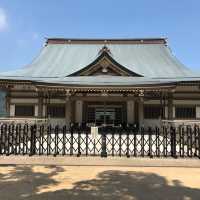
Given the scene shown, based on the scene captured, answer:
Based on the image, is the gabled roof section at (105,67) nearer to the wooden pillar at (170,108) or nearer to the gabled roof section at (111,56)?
the gabled roof section at (111,56)

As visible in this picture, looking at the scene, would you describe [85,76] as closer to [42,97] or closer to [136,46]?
[42,97]

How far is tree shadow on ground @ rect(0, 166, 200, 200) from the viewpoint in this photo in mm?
5879

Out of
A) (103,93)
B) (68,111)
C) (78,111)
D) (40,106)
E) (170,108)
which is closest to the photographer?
(103,93)

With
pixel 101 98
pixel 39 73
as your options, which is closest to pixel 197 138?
pixel 101 98

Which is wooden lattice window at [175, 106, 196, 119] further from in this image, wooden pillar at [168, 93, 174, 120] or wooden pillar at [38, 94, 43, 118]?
wooden pillar at [38, 94, 43, 118]

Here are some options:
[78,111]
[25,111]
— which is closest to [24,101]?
[25,111]

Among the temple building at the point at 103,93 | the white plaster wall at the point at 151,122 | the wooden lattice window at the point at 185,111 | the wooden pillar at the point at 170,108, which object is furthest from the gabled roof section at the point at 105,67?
the wooden lattice window at the point at 185,111

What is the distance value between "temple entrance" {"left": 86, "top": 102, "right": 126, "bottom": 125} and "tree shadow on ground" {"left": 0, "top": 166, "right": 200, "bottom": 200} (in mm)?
16924

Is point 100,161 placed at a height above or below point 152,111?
below

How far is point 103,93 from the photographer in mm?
21578

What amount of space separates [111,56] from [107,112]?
490cm

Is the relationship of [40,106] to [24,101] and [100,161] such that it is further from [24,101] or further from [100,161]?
[100,161]

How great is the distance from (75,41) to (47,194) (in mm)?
28731

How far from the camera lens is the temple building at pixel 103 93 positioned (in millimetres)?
21141
